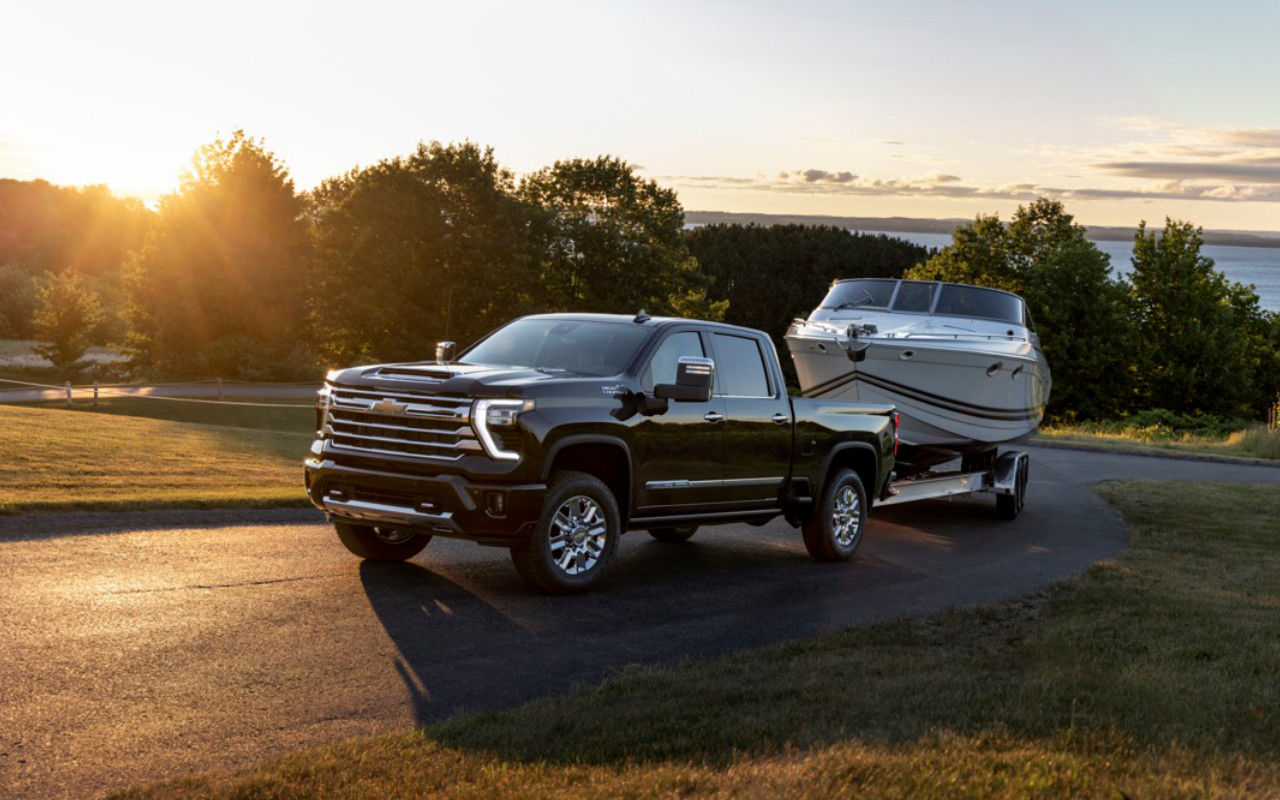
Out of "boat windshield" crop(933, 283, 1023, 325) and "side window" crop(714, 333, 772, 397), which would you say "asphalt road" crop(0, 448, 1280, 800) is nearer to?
"side window" crop(714, 333, 772, 397)

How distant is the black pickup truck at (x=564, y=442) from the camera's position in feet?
29.8

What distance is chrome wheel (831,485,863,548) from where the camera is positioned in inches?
490

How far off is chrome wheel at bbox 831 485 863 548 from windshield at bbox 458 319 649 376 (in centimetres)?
308

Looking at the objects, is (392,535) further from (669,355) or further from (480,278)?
(480,278)

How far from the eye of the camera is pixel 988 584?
11.3 m

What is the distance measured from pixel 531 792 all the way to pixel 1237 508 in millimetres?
15901

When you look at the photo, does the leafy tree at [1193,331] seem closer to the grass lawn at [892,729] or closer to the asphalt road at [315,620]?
the asphalt road at [315,620]

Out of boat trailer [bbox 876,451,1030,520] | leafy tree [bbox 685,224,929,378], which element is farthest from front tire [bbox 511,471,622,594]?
leafy tree [bbox 685,224,929,378]

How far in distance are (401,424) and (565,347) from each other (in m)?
1.80

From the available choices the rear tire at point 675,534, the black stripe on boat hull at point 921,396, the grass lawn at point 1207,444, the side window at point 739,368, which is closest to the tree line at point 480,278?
the grass lawn at point 1207,444

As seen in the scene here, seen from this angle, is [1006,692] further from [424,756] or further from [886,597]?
[886,597]

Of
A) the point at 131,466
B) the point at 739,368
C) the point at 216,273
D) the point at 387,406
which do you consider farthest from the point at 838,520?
the point at 216,273

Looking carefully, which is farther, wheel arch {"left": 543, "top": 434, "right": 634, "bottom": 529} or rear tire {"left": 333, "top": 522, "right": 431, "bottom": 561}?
rear tire {"left": 333, "top": 522, "right": 431, "bottom": 561}

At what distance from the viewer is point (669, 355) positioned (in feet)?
34.9
